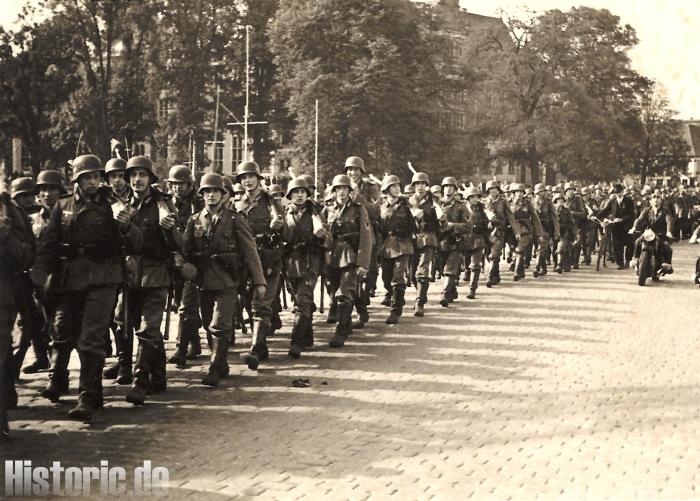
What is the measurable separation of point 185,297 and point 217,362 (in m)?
1.15

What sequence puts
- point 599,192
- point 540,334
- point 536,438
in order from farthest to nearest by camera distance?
point 599,192 → point 540,334 → point 536,438

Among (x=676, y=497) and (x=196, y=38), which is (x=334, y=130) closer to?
(x=196, y=38)

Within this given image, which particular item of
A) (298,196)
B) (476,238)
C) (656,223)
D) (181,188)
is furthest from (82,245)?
(656,223)

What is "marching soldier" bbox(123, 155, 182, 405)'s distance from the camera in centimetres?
866

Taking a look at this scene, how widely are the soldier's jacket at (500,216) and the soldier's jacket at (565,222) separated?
485 cm

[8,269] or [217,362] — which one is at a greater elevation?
[8,269]

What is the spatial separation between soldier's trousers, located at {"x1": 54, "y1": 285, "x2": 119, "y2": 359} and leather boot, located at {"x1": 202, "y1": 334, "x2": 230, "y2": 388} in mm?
1452

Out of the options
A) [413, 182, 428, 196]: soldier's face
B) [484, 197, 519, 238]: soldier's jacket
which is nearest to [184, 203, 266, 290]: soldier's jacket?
[413, 182, 428, 196]: soldier's face

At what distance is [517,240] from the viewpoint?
2116 cm

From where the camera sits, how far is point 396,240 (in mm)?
14281

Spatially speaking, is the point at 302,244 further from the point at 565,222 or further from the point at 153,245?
the point at 565,222

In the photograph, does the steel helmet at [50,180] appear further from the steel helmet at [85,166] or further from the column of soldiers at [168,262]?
the steel helmet at [85,166]

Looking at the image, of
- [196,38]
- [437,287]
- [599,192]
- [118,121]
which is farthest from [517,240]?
[196,38]

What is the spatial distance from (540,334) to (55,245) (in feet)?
24.8
